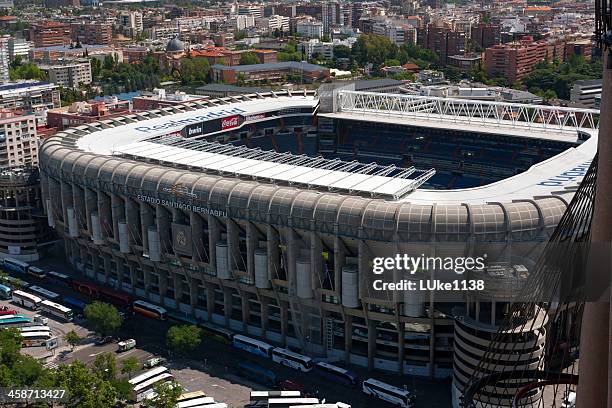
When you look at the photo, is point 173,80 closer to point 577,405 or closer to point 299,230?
point 299,230

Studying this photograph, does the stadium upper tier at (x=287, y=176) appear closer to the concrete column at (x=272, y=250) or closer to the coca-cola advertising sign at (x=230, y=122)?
the coca-cola advertising sign at (x=230, y=122)

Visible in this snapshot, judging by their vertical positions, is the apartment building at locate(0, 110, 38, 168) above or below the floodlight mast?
below

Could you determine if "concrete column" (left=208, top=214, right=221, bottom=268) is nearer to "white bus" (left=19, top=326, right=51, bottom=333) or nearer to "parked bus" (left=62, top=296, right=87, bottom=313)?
"parked bus" (left=62, top=296, right=87, bottom=313)

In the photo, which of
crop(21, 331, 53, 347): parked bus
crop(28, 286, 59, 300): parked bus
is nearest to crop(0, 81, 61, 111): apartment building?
crop(28, 286, 59, 300): parked bus

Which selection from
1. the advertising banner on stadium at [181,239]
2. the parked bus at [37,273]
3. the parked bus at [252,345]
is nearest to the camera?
the parked bus at [252,345]

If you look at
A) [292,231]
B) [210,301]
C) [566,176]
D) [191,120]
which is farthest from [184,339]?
[191,120]

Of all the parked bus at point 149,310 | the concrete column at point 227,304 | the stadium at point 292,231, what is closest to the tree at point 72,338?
the parked bus at point 149,310

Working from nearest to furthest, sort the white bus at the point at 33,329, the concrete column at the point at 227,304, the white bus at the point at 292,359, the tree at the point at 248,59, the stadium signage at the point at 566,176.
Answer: the white bus at the point at 292,359 → the white bus at the point at 33,329 → the concrete column at the point at 227,304 → the stadium signage at the point at 566,176 → the tree at the point at 248,59

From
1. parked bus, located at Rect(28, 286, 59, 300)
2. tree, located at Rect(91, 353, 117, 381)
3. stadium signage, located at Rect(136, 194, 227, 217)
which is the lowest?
parked bus, located at Rect(28, 286, 59, 300)
